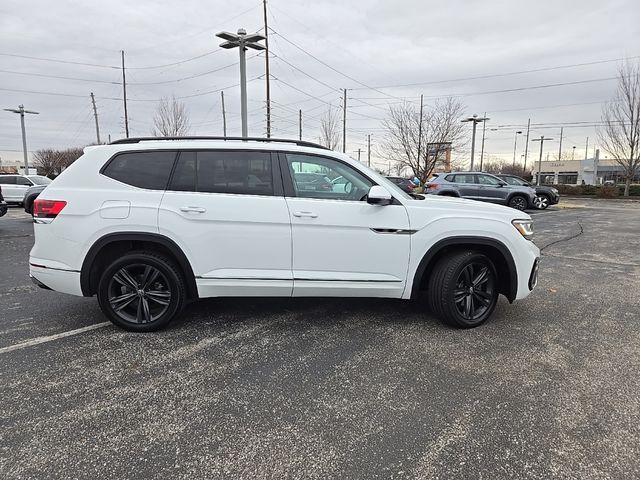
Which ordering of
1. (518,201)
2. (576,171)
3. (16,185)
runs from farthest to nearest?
(576,171)
(16,185)
(518,201)

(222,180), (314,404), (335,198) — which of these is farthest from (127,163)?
(314,404)

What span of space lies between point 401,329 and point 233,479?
7.53 feet

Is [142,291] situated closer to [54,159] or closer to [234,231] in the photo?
[234,231]

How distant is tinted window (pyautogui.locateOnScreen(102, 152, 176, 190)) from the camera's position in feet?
12.3

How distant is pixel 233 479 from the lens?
204cm

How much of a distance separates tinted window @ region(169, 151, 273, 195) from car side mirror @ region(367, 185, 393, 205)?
918 mm

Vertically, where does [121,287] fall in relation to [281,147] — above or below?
below

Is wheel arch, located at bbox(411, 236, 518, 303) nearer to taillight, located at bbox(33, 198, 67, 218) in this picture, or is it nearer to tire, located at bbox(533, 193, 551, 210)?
taillight, located at bbox(33, 198, 67, 218)

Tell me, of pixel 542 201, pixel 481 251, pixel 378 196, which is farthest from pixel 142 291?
pixel 542 201

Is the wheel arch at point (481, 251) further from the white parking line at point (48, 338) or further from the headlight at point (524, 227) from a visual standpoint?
the white parking line at point (48, 338)

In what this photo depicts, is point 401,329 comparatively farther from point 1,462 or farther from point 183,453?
point 1,462

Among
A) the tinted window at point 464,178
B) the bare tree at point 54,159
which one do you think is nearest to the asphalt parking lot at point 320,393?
the tinted window at point 464,178

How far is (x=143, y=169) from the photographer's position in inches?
149

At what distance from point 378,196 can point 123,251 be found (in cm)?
245
